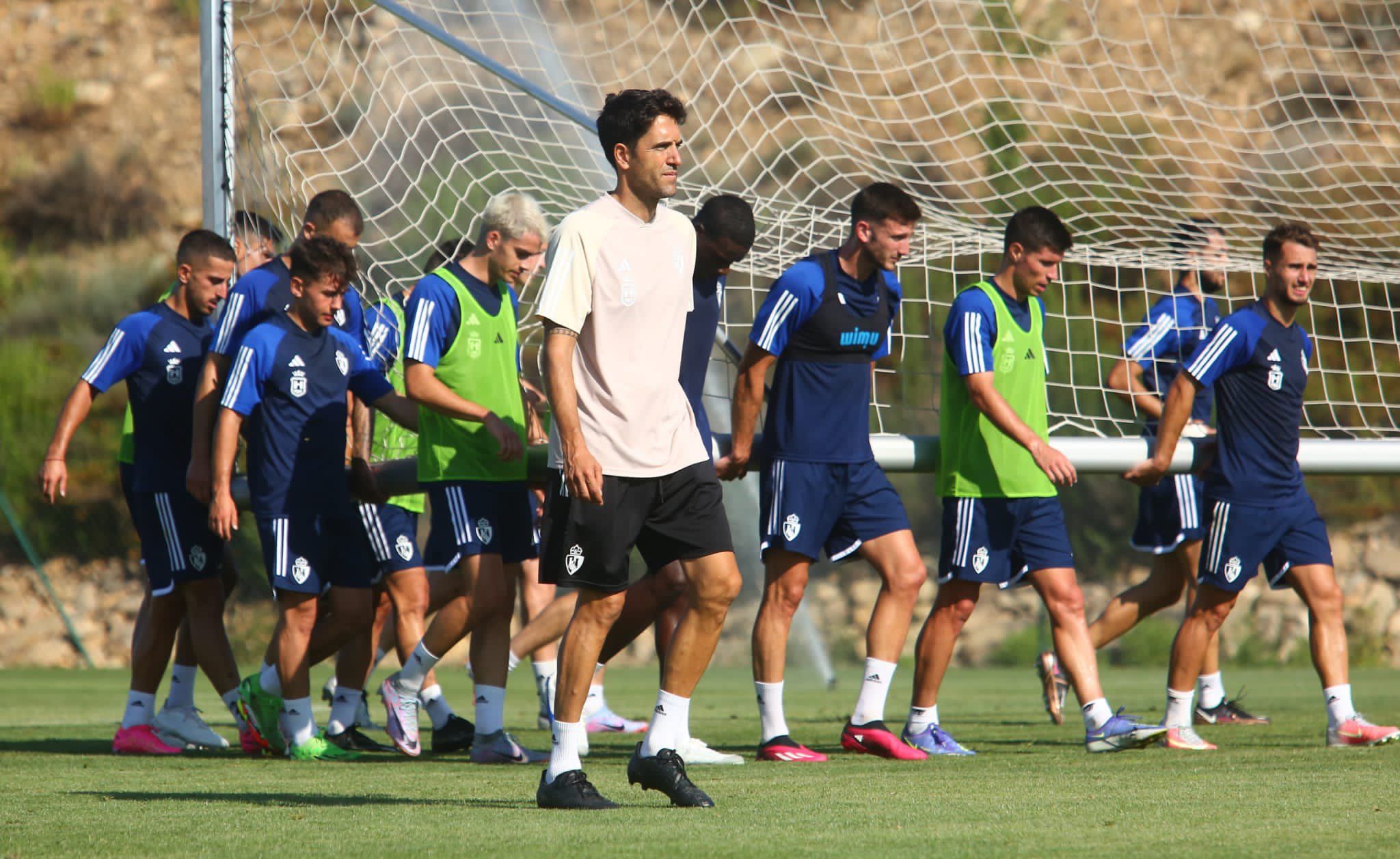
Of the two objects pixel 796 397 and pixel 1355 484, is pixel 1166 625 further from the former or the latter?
pixel 796 397

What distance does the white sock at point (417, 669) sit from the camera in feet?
19.4

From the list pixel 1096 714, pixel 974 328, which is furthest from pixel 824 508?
pixel 1096 714

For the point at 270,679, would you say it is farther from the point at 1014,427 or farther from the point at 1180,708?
the point at 1180,708

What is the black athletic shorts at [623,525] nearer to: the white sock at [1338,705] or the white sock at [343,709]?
the white sock at [343,709]

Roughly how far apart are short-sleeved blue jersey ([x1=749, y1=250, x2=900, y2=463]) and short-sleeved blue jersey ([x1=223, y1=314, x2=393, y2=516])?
5.32 ft

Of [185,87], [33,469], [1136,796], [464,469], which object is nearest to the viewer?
[1136,796]

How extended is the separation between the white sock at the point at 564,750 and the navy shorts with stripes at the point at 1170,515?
401 centimetres

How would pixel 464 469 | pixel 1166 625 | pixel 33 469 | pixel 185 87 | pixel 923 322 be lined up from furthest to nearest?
pixel 185 87
pixel 33 469
pixel 1166 625
pixel 923 322
pixel 464 469

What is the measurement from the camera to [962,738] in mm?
6785

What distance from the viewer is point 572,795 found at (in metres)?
4.11

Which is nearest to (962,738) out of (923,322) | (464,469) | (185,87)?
(464,469)

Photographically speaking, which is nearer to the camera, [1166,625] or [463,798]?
[463,798]

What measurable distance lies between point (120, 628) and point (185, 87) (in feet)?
23.7

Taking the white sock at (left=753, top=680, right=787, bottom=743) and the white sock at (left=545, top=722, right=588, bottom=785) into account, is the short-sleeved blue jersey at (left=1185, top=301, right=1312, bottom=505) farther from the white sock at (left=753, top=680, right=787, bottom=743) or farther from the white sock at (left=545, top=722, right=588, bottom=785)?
the white sock at (left=545, top=722, right=588, bottom=785)
